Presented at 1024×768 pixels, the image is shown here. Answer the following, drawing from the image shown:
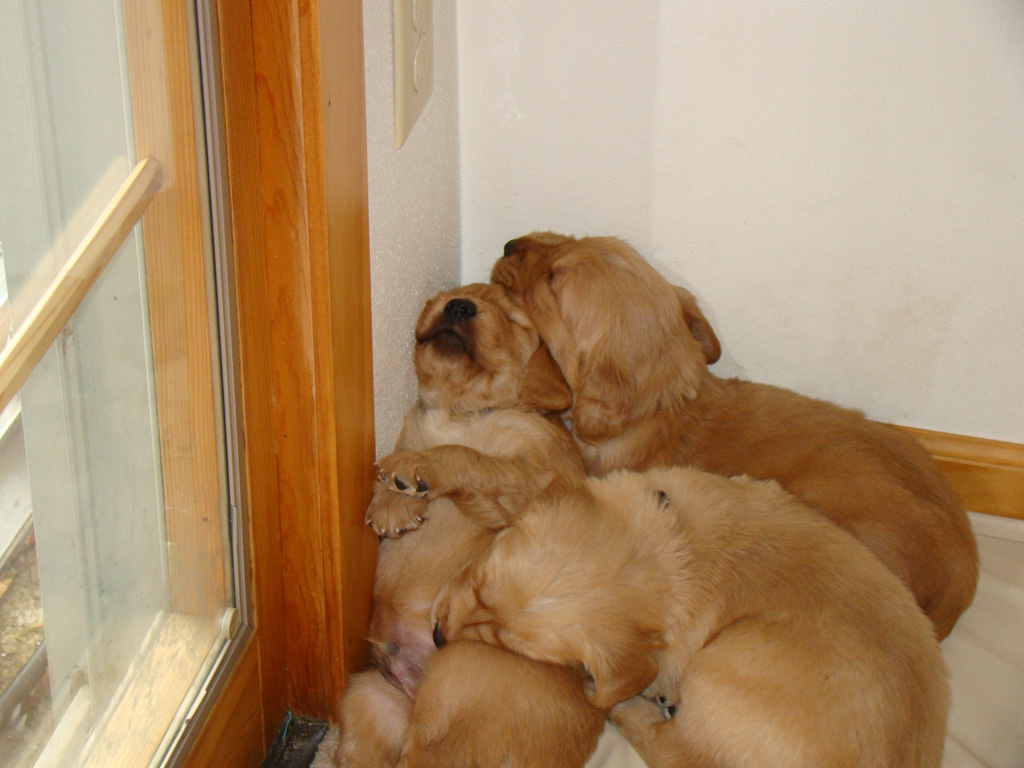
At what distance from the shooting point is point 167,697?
1360 millimetres

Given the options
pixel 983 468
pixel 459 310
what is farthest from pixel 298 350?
pixel 983 468

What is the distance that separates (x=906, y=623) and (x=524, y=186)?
1.29 m

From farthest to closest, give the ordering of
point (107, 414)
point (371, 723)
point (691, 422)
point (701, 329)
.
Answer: point (701, 329) < point (691, 422) < point (371, 723) < point (107, 414)

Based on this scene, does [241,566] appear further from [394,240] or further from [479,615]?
[394,240]

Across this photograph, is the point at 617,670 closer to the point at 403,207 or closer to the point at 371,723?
the point at 371,723

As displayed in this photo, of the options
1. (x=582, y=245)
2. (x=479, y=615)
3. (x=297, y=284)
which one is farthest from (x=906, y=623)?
(x=297, y=284)

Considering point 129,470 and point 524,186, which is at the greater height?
point 524,186

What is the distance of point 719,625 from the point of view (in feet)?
4.91

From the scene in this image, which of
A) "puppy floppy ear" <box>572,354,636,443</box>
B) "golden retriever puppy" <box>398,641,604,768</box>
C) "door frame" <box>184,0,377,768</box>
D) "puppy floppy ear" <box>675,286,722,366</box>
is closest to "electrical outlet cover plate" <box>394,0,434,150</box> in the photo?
"door frame" <box>184,0,377,768</box>

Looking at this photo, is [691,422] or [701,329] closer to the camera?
[691,422]

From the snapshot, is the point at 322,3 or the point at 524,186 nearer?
the point at 322,3

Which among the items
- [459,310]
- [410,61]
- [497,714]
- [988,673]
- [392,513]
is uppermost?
[410,61]

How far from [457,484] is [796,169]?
1.07 metres

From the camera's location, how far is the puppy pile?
1.42m
